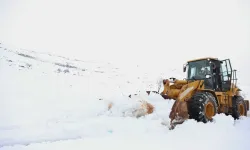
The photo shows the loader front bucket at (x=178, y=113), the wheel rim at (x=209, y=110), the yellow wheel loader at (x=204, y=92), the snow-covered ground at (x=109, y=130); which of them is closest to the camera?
the snow-covered ground at (x=109, y=130)

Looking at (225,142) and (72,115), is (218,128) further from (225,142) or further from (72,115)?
(72,115)

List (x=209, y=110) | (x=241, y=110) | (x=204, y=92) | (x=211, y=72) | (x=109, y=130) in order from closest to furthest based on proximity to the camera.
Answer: (x=109, y=130) < (x=209, y=110) < (x=204, y=92) < (x=211, y=72) < (x=241, y=110)

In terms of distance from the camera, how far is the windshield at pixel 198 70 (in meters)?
9.26

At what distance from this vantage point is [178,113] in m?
6.60

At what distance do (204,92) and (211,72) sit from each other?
1.48 m

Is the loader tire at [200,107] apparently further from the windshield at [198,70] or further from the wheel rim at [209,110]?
the windshield at [198,70]

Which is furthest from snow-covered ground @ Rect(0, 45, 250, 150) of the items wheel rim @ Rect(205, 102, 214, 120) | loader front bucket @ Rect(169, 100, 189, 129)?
wheel rim @ Rect(205, 102, 214, 120)

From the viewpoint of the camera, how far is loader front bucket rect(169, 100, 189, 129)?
254 inches

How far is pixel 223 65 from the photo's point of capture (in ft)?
32.4

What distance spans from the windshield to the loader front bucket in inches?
109

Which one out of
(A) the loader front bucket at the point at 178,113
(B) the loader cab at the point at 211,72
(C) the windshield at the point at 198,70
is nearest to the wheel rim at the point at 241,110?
(B) the loader cab at the point at 211,72

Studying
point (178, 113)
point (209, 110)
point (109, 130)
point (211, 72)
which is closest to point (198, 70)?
point (211, 72)

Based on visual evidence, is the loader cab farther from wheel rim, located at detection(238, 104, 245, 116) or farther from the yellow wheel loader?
wheel rim, located at detection(238, 104, 245, 116)

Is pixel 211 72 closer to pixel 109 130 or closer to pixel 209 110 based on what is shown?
pixel 209 110
